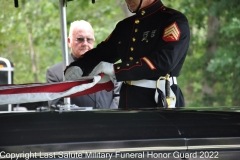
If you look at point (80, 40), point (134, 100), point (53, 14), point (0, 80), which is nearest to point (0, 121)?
point (134, 100)

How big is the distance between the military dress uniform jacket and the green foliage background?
3388 millimetres

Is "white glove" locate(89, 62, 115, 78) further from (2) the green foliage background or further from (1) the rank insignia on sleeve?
(2) the green foliage background

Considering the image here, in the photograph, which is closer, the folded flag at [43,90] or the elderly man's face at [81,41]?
the folded flag at [43,90]

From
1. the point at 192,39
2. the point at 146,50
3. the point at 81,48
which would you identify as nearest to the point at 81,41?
the point at 81,48

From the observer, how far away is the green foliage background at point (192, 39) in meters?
11.1

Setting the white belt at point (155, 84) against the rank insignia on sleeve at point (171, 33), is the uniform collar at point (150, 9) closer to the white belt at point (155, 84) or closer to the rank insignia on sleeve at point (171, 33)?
the rank insignia on sleeve at point (171, 33)

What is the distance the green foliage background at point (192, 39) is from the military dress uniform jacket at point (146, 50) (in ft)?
11.1

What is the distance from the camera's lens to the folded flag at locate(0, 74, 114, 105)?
11.2 feet

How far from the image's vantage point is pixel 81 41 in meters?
5.85

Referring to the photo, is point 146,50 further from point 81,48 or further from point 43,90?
point 81,48

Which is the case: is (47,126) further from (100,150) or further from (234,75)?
(234,75)

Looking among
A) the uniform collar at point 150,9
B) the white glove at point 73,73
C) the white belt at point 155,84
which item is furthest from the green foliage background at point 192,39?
the white glove at point 73,73

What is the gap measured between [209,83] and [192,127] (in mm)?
9873

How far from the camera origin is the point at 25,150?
107 inches
